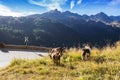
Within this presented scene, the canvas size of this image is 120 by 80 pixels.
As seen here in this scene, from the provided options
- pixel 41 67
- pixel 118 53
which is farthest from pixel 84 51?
pixel 41 67

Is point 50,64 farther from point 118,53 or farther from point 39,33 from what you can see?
point 39,33

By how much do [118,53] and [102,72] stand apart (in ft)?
11.4

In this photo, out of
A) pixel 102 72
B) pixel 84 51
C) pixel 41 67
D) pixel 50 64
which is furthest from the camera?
pixel 84 51

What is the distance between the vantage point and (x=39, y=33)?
649ft

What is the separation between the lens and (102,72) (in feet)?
22.7

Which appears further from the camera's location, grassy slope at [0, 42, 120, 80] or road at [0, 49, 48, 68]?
road at [0, 49, 48, 68]

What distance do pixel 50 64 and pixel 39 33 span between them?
7483 inches

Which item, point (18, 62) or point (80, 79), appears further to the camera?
point (18, 62)

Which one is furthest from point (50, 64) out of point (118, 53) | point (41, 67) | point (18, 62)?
point (118, 53)

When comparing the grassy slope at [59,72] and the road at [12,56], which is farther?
the road at [12,56]

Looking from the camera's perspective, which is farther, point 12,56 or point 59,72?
point 12,56

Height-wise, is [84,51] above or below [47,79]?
above

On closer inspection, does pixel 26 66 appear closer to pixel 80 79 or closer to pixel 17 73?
pixel 17 73

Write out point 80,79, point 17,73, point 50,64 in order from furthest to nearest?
1. point 50,64
2. point 17,73
3. point 80,79
